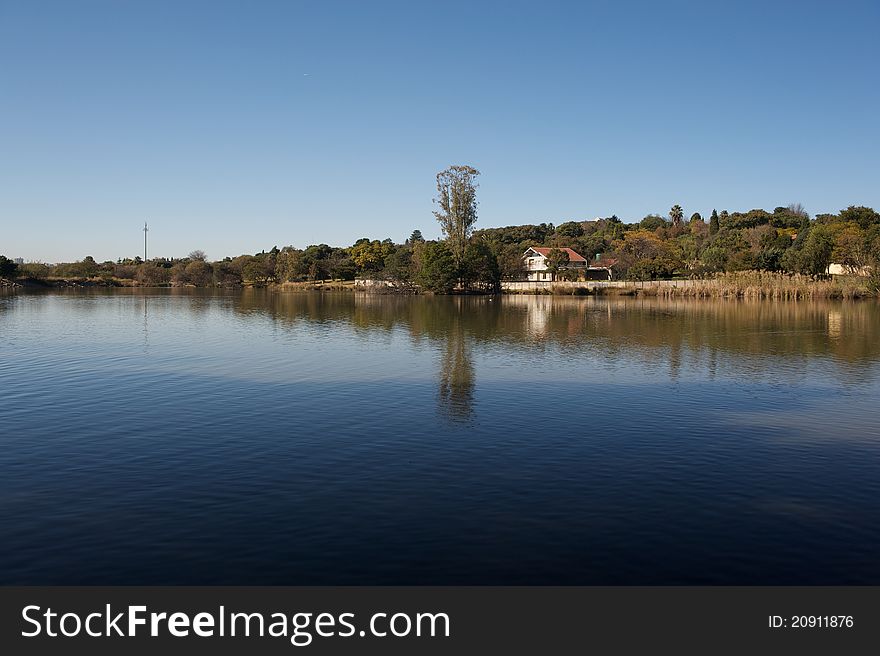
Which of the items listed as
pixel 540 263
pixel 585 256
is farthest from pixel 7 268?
pixel 585 256

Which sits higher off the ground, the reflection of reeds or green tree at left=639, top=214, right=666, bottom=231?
green tree at left=639, top=214, right=666, bottom=231

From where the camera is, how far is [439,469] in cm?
1361

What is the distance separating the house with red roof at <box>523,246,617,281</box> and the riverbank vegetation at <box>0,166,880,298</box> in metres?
2.44

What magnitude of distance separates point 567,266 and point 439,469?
110756mm

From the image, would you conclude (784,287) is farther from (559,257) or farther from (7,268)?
(7,268)

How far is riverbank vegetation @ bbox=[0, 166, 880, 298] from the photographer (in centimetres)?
8038

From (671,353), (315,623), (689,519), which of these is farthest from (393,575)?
(671,353)

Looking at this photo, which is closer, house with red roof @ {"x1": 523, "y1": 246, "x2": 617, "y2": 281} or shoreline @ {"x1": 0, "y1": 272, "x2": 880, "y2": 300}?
shoreline @ {"x1": 0, "y1": 272, "x2": 880, "y2": 300}

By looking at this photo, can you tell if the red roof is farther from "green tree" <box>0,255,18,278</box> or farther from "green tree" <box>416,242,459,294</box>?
"green tree" <box>0,255,18,278</box>

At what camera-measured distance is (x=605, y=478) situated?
1305 cm

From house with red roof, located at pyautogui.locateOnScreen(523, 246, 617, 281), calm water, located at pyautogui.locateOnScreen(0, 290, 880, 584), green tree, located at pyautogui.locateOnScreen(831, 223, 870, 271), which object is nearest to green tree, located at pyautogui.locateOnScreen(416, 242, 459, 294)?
house with red roof, located at pyautogui.locateOnScreen(523, 246, 617, 281)

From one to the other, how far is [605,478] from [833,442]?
682cm

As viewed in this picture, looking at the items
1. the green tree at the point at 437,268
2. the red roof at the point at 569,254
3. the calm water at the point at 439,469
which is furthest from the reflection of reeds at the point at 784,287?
the calm water at the point at 439,469

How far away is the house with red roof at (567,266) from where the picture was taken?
124 metres
